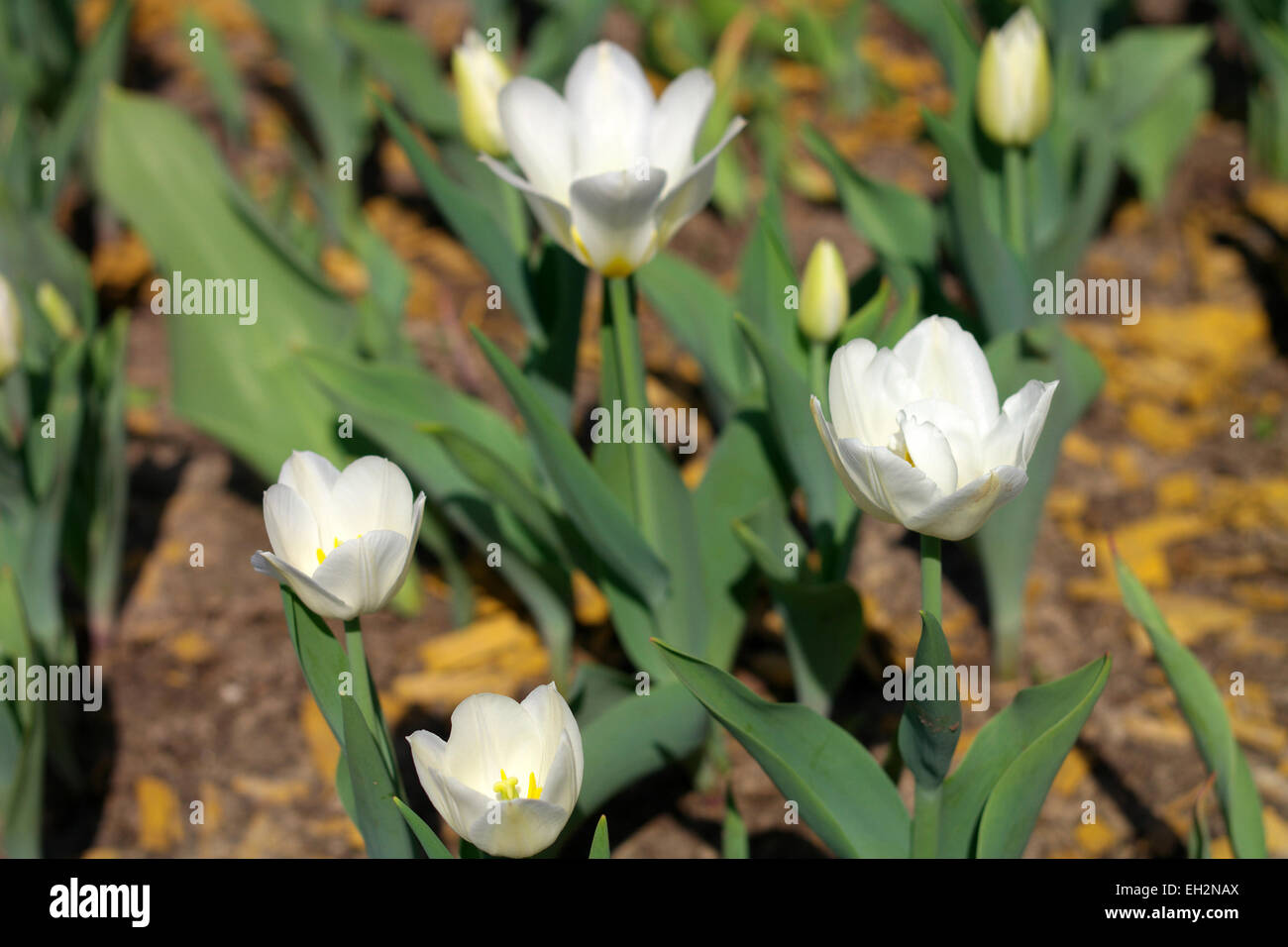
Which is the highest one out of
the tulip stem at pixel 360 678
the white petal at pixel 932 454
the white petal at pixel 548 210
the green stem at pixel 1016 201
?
the green stem at pixel 1016 201

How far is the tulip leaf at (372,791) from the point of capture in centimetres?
114

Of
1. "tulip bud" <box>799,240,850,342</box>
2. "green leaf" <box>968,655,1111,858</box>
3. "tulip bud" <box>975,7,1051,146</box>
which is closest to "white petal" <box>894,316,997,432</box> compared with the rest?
"green leaf" <box>968,655,1111,858</box>

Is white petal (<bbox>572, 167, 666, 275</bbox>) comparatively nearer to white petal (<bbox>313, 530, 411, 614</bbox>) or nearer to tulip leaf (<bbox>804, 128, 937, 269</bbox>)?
white petal (<bbox>313, 530, 411, 614</bbox>)

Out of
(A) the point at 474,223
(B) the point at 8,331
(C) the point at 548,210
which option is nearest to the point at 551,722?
(C) the point at 548,210

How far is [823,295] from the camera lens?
1.53m

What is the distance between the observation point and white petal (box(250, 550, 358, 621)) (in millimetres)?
1109

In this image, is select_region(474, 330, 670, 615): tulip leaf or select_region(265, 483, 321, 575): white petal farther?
select_region(474, 330, 670, 615): tulip leaf

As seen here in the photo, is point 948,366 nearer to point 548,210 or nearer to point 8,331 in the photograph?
point 548,210

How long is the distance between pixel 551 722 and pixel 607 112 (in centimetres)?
69

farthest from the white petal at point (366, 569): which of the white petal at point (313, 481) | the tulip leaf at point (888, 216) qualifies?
the tulip leaf at point (888, 216)

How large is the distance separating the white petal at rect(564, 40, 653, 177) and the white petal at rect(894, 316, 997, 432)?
42cm

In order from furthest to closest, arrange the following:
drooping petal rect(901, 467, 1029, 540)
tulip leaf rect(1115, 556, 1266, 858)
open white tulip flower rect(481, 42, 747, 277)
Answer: tulip leaf rect(1115, 556, 1266, 858) → open white tulip flower rect(481, 42, 747, 277) → drooping petal rect(901, 467, 1029, 540)

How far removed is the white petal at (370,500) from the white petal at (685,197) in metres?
0.37

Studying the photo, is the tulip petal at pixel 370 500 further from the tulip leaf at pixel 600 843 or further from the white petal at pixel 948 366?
the white petal at pixel 948 366
